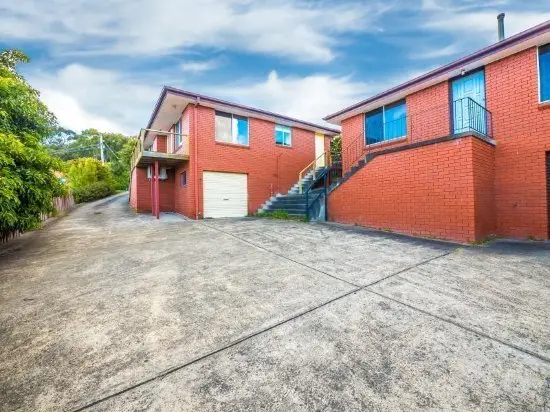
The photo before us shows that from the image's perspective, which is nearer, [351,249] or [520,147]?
[351,249]

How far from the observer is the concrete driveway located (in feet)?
4.70

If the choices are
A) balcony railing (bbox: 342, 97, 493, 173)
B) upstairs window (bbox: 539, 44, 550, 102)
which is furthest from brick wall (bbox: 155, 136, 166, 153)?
upstairs window (bbox: 539, 44, 550, 102)

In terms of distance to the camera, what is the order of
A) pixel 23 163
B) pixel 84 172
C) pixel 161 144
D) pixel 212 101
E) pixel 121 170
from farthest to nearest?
pixel 121 170
pixel 84 172
pixel 161 144
pixel 212 101
pixel 23 163

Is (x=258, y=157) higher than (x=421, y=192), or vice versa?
(x=258, y=157)

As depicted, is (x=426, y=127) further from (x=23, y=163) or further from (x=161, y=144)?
(x=161, y=144)

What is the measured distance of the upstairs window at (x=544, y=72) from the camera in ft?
20.1

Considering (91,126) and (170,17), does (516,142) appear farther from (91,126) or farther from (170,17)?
(91,126)

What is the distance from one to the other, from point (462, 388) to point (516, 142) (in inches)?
311

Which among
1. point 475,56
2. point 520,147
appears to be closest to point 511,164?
point 520,147

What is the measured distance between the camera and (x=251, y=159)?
12000 millimetres

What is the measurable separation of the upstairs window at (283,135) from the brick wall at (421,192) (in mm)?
6117

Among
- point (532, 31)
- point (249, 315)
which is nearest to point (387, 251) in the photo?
point (249, 315)

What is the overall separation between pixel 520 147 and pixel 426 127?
288 cm

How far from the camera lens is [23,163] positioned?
4.94 m
